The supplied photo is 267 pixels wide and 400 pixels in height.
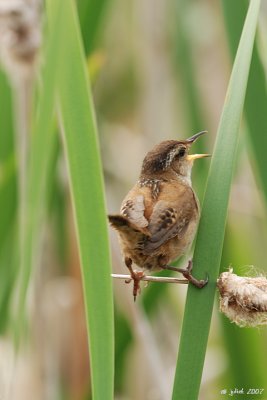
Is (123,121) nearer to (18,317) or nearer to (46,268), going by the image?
(46,268)

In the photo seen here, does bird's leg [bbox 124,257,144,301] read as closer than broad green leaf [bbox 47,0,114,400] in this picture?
No

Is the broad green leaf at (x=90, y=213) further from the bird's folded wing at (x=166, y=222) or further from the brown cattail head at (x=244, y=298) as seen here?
the bird's folded wing at (x=166, y=222)

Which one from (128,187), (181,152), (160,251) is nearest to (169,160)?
(181,152)

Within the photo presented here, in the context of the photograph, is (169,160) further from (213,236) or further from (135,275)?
(213,236)

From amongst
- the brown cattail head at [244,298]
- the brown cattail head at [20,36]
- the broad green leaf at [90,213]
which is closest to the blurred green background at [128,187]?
the brown cattail head at [20,36]

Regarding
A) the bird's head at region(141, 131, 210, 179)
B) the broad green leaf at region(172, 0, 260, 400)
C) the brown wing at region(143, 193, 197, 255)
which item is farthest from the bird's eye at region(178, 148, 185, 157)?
the broad green leaf at region(172, 0, 260, 400)

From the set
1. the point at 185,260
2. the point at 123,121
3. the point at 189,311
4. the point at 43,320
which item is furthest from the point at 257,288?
the point at 123,121

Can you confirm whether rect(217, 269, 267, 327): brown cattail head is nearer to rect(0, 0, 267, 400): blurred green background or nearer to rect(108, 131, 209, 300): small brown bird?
rect(108, 131, 209, 300): small brown bird
